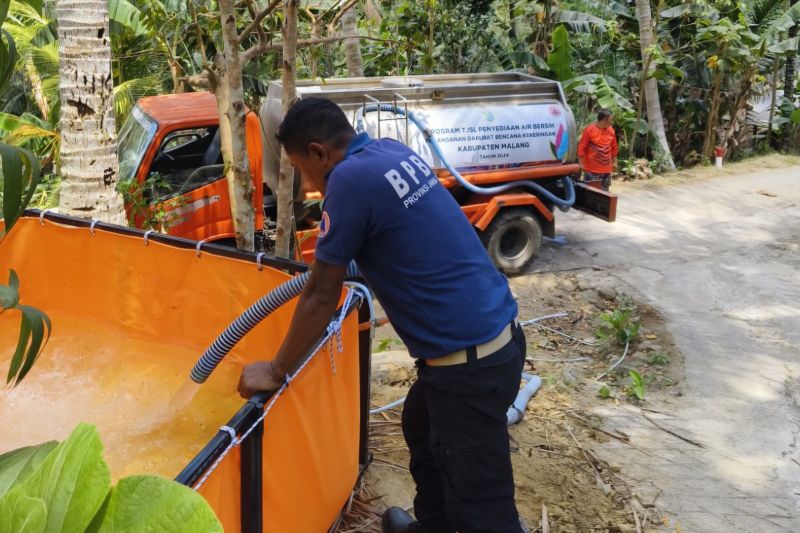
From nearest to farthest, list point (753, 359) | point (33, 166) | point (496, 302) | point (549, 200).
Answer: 1. point (33, 166)
2. point (496, 302)
3. point (753, 359)
4. point (549, 200)

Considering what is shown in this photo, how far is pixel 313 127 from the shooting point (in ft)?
7.84

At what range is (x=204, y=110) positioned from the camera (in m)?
6.39

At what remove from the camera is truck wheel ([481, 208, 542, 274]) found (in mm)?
7738

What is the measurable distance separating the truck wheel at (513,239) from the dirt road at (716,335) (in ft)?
1.32

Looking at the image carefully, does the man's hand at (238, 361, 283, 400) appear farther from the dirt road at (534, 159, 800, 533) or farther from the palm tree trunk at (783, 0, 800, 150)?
the palm tree trunk at (783, 0, 800, 150)

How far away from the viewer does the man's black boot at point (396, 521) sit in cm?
300

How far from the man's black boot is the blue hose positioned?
4268 millimetres

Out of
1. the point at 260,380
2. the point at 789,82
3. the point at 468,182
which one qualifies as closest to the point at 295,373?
the point at 260,380

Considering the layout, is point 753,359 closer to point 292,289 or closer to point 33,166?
point 292,289

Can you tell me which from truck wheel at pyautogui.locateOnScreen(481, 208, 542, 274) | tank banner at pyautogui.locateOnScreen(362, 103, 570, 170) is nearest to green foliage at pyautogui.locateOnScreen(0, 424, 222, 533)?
tank banner at pyautogui.locateOnScreen(362, 103, 570, 170)

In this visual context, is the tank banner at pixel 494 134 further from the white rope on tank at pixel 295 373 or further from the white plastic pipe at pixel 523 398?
the white rope on tank at pixel 295 373

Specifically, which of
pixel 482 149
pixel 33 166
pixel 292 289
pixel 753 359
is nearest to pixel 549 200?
pixel 482 149

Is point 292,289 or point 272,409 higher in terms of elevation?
point 292,289

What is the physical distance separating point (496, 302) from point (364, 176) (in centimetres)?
65
